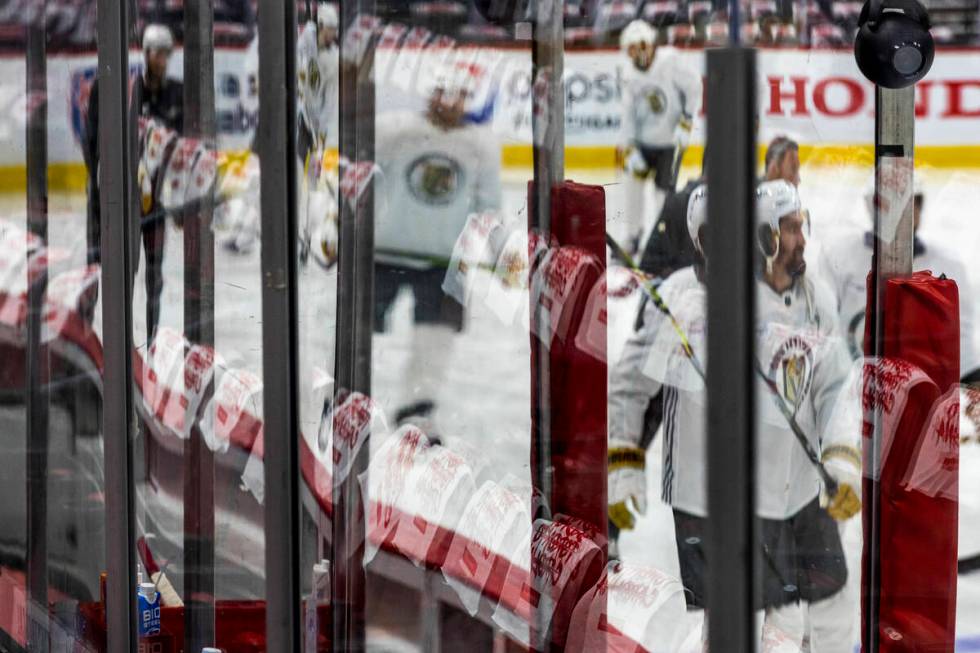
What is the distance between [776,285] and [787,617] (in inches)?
11.4

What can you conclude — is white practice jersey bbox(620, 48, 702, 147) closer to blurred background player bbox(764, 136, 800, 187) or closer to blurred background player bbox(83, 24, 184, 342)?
blurred background player bbox(764, 136, 800, 187)

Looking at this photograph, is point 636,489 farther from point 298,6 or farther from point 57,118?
point 57,118

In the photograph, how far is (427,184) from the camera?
150cm

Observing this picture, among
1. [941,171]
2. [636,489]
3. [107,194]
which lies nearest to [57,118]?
[107,194]

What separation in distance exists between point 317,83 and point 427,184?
153 mm

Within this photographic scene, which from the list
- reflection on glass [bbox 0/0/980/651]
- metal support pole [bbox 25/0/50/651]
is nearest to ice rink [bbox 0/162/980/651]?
reflection on glass [bbox 0/0/980/651]

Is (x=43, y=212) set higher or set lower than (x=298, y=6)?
lower

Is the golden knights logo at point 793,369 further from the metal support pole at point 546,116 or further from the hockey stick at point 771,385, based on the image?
the metal support pole at point 546,116

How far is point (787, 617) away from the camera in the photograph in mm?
1234

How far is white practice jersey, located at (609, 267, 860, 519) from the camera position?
3.88 ft

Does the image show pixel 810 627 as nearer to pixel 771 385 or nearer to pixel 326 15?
pixel 771 385

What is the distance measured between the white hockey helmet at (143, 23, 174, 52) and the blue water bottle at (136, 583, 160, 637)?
68cm

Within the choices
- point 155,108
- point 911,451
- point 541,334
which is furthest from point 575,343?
point 155,108

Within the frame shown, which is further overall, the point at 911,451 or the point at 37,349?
the point at 37,349
